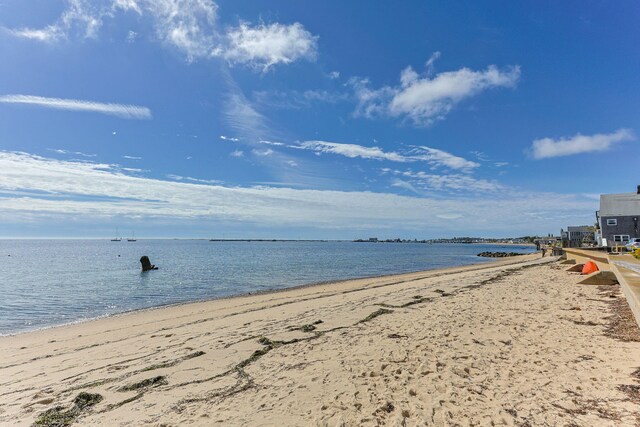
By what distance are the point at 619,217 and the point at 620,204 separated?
2.11m

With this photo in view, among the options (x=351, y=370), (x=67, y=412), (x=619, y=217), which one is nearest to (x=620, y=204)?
(x=619, y=217)

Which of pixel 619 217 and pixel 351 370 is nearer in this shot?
pixel 351 370

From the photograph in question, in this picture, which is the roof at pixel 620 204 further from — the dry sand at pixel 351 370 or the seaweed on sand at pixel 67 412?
the seaweed on sand at pixel 67 412

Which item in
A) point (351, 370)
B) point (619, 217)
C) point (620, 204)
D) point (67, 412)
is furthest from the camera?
point (620, 204)

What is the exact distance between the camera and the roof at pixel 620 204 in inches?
1705

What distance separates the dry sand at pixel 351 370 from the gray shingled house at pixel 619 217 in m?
42.6

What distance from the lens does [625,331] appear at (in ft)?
26.5

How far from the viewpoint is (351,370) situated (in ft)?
20.7

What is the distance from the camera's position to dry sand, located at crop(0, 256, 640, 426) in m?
4.81

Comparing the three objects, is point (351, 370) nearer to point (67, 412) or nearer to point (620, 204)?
point (67, 412)

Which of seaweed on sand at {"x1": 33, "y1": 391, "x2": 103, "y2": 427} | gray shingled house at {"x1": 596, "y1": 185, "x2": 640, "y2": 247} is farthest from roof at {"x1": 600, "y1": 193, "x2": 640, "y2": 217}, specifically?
seaweed on sand at {"x1": 33, "y1": 391, "x2": 103, "y2": 427}

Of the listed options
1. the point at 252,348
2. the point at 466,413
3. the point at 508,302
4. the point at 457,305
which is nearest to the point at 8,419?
the point at 252,348

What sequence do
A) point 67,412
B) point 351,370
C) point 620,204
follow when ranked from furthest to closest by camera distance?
point 620,204 → point 351,370 → point 67,412

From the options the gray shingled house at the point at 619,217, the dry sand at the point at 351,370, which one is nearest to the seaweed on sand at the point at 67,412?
the dry sand at the point at 351,370
